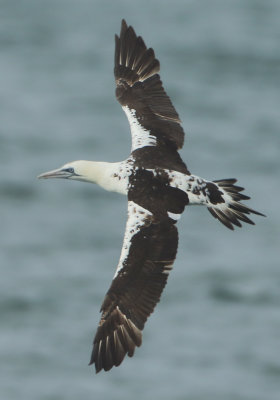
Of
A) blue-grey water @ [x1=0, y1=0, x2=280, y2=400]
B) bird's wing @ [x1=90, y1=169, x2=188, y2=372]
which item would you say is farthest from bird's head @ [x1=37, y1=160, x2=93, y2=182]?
blue-grey water @ [x1=0, y1=0, x2=280, y2=400]

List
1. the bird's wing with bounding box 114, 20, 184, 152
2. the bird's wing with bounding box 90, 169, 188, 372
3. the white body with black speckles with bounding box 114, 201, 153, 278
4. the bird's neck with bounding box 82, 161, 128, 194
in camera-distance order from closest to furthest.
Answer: the bird's wing with bounding box 90, 169, 188, 372 < the white body with black speckles with bounding box 114, 201, 153, 278 < the bird's neck with bounding box 82, 161, 128, 194 < the bird's wing with bounding box 114, 20, 184, 152

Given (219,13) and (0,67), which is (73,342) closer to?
(0,67)

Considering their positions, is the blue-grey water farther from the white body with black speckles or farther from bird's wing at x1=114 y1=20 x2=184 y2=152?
the white body with black speckles

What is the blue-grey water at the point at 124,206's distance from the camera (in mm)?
22266

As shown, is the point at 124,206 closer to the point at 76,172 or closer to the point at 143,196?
the point at 76,172

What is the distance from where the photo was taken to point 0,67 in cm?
3059

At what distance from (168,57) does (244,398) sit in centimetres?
1318

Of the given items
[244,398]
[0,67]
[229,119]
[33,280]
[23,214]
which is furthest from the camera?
[0,67]

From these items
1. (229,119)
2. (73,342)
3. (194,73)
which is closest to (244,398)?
(73,342)

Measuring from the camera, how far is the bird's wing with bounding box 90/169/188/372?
12805mm

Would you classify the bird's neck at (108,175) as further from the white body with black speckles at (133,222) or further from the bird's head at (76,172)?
the white body with black speckles at (133,222)

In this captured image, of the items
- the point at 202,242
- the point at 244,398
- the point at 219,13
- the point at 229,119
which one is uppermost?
the point at 219,13

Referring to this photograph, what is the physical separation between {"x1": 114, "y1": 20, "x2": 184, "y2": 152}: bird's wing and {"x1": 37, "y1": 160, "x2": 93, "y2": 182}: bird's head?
71 cm

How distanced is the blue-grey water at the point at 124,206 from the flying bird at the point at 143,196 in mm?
8079
